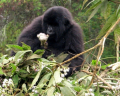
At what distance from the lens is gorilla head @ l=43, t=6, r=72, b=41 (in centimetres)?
266

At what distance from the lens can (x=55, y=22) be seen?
106 inches

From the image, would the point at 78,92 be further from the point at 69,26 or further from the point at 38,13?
the point at 38,13

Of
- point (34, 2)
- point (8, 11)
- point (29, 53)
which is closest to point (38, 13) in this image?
point (34, 2)

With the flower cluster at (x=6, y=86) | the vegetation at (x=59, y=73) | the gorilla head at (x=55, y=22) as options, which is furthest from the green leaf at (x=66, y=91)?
the gorilla head at (x=55, y=22)

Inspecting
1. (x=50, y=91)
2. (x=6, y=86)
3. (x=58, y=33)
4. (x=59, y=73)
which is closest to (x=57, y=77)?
(x=59, y=73)

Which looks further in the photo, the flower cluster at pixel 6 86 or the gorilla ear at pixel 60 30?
the gorilla ear at pixel 60 30

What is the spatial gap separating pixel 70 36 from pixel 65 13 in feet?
1.15

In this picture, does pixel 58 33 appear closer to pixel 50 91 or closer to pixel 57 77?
pixel 57 77

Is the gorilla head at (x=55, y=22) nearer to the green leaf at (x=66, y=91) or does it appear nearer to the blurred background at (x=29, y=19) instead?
the green leaf at (x=66, y=91)

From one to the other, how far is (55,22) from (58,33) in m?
0.15

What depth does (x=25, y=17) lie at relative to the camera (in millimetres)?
8000

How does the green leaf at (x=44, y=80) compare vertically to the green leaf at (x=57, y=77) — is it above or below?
below

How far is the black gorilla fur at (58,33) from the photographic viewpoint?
2668 millimetres

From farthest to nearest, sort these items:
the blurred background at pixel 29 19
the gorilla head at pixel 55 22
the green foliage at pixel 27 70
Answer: the blurred background at pixel 29 19
the gorilla head at pixel 55 22
the green foliage at pixel 27 70
